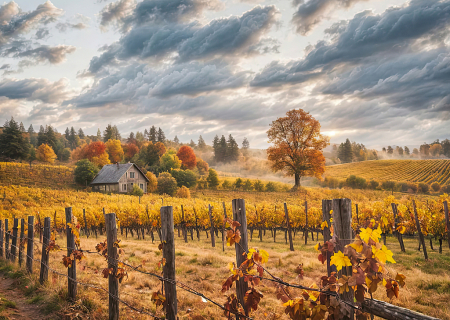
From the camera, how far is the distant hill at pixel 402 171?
52562 millimetres

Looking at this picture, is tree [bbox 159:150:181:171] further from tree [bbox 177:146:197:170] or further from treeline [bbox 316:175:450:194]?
treeline [bbox 316:175:450:194]

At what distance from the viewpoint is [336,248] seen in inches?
81.8

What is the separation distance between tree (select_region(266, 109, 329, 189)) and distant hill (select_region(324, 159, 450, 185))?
1936 centimetres

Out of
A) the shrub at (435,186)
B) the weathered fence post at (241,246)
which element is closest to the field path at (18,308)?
the weathered fence post at (241,246)

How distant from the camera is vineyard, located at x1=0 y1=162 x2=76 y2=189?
134 feet

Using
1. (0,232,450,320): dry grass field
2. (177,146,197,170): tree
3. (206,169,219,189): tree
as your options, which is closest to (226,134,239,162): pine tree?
(177,146,197,170): tree

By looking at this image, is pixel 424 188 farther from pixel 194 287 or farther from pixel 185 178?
pixel 194 287

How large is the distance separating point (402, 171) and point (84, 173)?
68.0 meters

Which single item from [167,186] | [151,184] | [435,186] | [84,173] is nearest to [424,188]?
[435,186]

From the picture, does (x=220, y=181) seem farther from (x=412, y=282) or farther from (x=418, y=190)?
(x=412, y=282)

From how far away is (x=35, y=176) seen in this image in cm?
4606

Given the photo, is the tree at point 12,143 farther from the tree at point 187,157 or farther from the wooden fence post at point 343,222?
the wooden fence post at point 343,222

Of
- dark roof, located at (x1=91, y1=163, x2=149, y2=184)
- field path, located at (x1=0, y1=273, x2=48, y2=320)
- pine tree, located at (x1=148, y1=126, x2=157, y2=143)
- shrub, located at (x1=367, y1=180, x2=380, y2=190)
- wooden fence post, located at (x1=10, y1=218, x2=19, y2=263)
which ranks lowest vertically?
shrub, located at (x1=367, y1=180, x2=380, y2=190)

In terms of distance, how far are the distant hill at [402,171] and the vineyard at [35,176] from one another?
54794 mm
